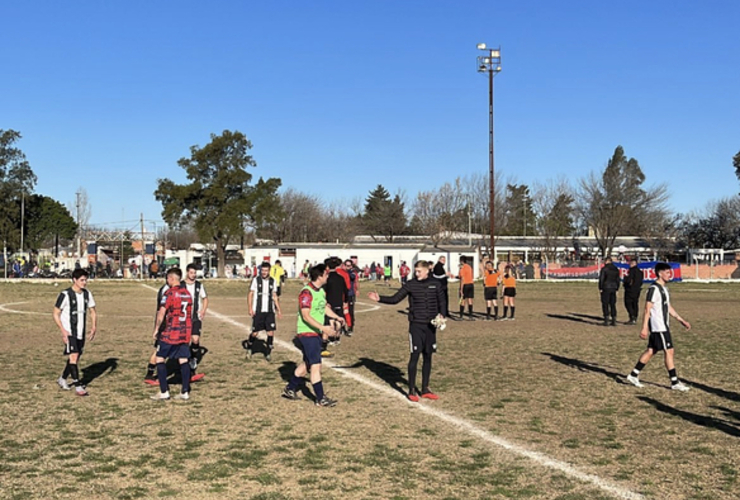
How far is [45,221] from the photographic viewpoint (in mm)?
86625

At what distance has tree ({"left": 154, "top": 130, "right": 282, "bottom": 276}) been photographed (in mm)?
68438

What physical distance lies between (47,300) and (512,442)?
1131 inches

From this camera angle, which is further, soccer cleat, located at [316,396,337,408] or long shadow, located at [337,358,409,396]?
long shadow, located at [337,358,409,396]

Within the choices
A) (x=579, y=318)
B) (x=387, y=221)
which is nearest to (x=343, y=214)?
(x=387, y=221)

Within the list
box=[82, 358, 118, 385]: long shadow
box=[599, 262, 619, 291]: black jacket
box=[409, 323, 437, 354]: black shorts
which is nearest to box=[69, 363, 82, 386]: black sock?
box=[82, 358, 118, 385]: long shadow

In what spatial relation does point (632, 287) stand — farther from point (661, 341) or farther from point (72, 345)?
point (72, 345)

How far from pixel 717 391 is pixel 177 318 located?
7.45m

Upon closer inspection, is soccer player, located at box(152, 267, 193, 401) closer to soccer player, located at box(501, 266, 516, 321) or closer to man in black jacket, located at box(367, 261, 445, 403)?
man in black jacket, located at box(367, 261, 445, 403)

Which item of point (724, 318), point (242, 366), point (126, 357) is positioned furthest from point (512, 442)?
point (724, 318)

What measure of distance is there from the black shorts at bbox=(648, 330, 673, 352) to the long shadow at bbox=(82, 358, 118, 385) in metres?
8.25

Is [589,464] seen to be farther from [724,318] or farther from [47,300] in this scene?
[47,300]

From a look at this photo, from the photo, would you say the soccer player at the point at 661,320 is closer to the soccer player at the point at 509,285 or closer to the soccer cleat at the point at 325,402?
the soccer cleat at the point at 325,402

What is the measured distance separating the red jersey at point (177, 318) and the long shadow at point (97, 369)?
2.26m

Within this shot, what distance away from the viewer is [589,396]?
33.5 ft
